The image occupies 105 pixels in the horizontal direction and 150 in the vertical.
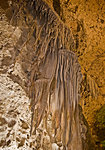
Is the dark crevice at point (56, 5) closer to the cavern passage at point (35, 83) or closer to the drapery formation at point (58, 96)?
the cavern passage at point (35, 83)

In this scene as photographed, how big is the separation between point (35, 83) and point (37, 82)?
0.07 feet

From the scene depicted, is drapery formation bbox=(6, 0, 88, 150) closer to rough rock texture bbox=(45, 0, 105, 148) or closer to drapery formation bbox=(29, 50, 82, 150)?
drapery formation bbox=(29, 50, 82, 150)

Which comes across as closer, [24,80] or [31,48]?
[24,80]

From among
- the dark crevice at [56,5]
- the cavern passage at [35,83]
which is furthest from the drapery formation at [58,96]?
the dark crevice at [56,5]

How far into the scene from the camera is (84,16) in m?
2.39

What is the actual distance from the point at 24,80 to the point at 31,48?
1.08 ft

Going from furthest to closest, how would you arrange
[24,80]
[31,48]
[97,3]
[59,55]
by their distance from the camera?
[97,3]
[59,55]
[31,48]
[24,80]

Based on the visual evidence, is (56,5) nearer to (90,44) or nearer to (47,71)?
(90,44)

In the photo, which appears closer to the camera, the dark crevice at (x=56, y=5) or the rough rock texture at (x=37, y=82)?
the rough rock texture at (x=37, y=82)

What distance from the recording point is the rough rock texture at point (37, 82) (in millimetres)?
1090

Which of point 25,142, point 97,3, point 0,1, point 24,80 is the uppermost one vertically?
point 97,3

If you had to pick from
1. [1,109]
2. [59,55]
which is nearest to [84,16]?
[59,55]

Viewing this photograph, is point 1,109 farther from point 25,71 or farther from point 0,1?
point 0,1

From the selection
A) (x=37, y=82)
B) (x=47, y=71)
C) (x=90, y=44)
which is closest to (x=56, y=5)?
(x=90, y=44)
